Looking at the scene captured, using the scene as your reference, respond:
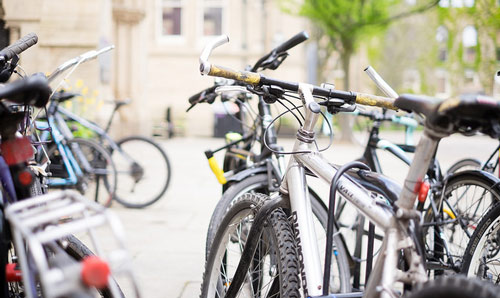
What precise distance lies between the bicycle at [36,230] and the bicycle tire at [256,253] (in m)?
0.58

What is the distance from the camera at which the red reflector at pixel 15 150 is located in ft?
6.11

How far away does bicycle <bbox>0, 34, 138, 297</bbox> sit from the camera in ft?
4.47

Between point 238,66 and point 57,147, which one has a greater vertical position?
point 238,66

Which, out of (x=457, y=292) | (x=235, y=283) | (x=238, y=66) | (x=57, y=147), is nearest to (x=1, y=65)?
(x=235, y=283)

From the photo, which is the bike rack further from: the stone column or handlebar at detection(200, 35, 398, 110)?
the stone column

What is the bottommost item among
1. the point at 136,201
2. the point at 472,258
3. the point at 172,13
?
the point at 136,201

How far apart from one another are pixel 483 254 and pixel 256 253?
36.0 inches

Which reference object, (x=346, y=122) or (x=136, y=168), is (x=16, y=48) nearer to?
(x=136, y=168)

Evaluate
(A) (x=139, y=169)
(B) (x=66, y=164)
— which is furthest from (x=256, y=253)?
(A) (x=139, y=169)

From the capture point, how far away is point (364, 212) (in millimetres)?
1978

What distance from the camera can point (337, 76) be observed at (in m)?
35.6

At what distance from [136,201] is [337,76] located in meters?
29.7

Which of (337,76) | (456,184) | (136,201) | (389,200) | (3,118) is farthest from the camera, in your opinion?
(337,76)

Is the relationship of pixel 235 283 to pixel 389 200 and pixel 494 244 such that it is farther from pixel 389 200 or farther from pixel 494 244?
pixel 494 244
